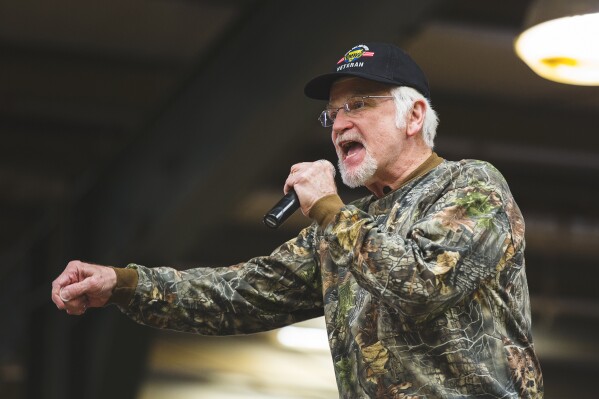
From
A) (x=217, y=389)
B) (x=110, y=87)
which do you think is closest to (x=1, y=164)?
(x=110, y=87)

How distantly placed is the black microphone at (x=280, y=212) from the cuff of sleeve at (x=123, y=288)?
1.64 feet

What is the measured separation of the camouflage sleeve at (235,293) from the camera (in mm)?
3240

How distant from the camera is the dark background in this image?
20.1 feet

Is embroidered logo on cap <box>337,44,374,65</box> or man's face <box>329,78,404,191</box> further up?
embroidered logo on cap <box>337,44,374,65</box>

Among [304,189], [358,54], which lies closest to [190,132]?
[358,54]

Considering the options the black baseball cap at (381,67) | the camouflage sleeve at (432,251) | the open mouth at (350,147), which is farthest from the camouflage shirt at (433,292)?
the black baseball cap at (381,67)

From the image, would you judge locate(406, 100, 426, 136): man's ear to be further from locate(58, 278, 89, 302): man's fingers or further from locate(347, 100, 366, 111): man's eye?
locate(58, 278, 89, 302): man's fingers

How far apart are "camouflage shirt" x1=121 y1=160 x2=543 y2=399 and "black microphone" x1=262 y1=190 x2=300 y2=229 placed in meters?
0.08

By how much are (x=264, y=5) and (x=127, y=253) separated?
1.65 metres

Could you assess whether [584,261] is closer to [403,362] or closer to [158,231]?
[158,231]

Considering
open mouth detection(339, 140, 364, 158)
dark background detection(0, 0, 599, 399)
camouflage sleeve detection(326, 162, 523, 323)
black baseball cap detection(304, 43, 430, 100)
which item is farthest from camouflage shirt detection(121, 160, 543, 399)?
dark background detection(0, 0, 599, 399)

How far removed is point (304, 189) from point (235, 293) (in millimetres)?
523

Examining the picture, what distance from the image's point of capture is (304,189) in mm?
2832

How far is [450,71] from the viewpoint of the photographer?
7.69 meters
